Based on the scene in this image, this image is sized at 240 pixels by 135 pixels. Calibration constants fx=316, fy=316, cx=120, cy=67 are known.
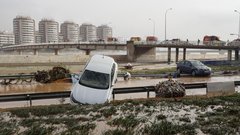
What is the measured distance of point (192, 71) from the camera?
30.5 m

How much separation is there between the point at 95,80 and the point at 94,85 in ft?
2.03

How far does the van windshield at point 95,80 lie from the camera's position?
14.4m

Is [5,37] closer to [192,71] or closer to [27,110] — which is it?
[192,71]

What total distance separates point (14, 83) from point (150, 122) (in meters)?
19.3

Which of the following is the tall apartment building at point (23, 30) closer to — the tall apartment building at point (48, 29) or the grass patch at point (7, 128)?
the tall apartment building at point (48, 29)

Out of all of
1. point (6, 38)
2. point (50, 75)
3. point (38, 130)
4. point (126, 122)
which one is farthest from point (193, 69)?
point (6, 38)

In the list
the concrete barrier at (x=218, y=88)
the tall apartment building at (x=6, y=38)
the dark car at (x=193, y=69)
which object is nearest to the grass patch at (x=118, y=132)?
the concrete barrier at (x=218, y=88)

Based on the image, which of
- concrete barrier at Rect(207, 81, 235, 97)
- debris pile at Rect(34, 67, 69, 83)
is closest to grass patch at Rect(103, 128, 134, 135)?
concrete barrier at Rect(207, 81, 235, 97)

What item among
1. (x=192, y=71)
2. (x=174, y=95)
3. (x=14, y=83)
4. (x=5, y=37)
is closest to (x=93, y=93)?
(x=174, y=95)

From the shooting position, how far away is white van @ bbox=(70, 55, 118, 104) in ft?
43.0

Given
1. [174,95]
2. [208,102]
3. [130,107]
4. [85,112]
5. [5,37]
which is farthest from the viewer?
[5,37]

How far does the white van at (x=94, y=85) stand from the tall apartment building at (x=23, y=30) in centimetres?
17816

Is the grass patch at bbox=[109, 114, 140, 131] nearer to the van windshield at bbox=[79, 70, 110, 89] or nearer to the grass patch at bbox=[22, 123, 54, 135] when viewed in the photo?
the grass patch at bbox=[22, 123, 54, 135]

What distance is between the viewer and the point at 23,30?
186m
